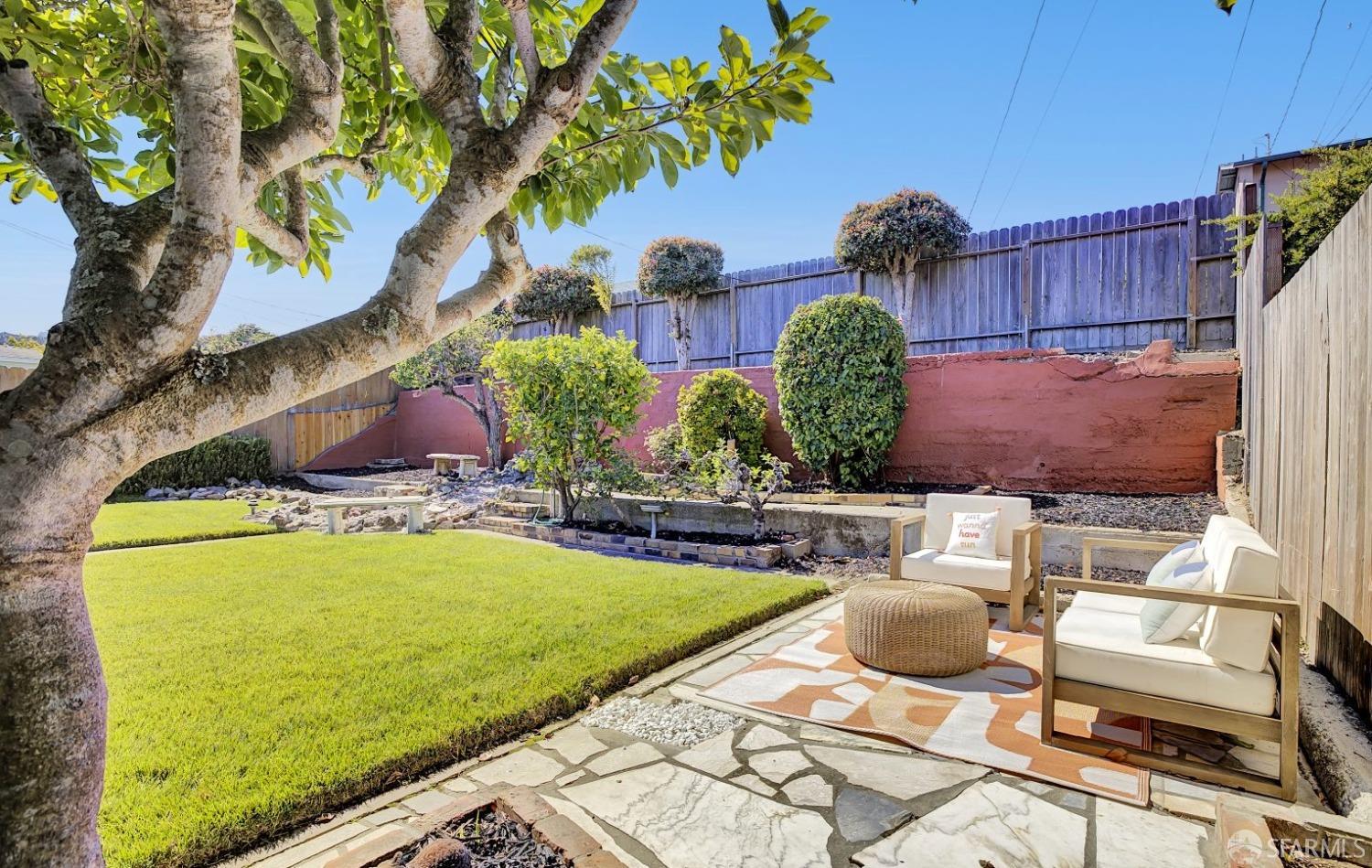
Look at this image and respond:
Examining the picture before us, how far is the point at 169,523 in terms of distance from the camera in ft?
28.3

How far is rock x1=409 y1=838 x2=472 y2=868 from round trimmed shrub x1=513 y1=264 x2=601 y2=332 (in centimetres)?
1359

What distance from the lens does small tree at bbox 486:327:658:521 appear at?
24.7 ft

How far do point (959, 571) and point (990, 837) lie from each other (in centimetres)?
258

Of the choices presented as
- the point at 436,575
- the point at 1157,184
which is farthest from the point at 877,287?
the point at 436,575

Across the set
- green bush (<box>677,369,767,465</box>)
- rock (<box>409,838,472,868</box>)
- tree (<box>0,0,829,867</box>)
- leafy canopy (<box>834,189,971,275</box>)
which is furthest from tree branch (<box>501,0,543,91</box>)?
leafy canopy (<box>834,189,971,275</box>)

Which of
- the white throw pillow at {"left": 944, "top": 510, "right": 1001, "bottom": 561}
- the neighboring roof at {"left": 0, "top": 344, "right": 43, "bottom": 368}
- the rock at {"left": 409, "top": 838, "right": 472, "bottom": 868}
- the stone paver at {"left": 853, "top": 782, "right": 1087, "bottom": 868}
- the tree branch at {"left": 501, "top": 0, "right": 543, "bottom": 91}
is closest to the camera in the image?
the rock at {"left": 409, "top": 838, "right": 472, "bottom": 868}

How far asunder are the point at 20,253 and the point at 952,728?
36.2ft

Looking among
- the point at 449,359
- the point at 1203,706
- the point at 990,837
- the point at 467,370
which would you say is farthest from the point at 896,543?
the point at 467,370

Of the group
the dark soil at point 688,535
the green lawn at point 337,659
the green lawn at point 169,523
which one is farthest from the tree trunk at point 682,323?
the green lawn at point 169,523

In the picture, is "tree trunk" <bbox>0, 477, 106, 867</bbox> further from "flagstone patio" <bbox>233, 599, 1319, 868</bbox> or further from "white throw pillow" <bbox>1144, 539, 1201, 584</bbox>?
"white throw pillow" <bbox>1144, 539, 1201, 584</bbox>

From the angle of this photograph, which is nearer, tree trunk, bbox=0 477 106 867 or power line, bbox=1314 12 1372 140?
tree trunk, bbox=0 477 106 867

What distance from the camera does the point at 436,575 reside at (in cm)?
566

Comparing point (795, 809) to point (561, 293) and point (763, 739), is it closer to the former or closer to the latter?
point (763, 739)

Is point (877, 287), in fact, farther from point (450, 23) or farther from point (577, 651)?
point (450, 23)
